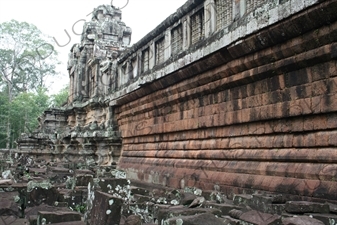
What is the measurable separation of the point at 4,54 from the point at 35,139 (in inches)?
939

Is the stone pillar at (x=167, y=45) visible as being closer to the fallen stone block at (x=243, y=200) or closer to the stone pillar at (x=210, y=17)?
the stone pillar at (x=210, y=17)

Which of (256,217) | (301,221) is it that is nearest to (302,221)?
(301,221)

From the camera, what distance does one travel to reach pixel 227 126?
17.7 ft

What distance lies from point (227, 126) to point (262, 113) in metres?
0.88

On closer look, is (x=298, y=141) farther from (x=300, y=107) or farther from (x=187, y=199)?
(x=187, y=199)

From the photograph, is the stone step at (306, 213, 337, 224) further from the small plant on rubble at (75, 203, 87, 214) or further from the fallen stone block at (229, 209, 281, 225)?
the small plant on rubble at (75, 203, 87, 214)

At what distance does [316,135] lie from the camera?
152 inches

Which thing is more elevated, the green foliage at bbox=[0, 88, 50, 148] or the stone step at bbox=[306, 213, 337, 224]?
the green foliage at bbox=[0, 88, 50, 148]

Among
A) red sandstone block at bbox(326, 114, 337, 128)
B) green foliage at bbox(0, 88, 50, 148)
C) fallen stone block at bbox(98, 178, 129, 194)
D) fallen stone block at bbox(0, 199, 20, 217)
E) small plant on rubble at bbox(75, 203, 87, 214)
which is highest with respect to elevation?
green foliage at bbox(0, 88, 50, 148)

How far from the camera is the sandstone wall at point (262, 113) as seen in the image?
147 inches

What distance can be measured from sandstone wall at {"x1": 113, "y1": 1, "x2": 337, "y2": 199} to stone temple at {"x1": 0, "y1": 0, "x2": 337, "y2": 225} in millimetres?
14

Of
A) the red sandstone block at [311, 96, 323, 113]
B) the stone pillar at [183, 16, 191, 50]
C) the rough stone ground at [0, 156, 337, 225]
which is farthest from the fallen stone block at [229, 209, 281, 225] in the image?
the stone pillar at [183, 16, 191, 50]

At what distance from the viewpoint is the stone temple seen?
3369 millimetres

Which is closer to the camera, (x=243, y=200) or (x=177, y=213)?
(x=177, y=213)
